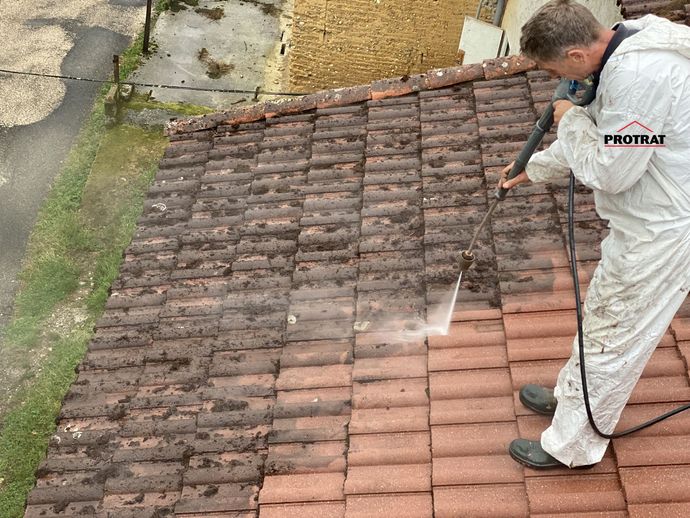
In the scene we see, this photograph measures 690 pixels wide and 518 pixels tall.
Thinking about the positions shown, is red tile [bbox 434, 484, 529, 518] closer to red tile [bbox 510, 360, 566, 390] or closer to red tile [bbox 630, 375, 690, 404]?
red tile [bbox 510, 360, 566, 390]

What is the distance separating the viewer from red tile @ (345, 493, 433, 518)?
126 inches

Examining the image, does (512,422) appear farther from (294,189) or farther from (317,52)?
(317,52)

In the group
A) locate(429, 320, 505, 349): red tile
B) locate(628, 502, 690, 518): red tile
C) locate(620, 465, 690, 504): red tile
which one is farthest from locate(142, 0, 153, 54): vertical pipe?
locate(628, 502, 690, 518): red tile

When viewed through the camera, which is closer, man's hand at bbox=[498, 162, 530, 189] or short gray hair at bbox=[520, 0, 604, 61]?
short gray hair at bbox=[520, 0, 604, 61]

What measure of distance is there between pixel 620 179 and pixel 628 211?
8.2 inches

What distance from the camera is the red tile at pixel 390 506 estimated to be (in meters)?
3.20

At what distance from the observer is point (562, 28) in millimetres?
2479

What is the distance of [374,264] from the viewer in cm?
445

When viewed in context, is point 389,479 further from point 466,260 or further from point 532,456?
point 466,260

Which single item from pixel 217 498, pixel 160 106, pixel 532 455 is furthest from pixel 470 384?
pixel 160 106

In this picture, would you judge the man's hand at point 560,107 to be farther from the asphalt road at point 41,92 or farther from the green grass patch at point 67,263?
the asphalt road at point 41,92

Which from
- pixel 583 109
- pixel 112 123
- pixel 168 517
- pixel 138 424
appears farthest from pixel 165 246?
pixel 112 123

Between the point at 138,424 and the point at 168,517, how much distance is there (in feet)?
2.10

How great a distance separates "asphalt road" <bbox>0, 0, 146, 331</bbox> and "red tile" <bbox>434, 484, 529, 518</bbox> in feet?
28.2
